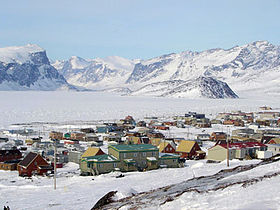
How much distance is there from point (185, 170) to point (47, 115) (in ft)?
287

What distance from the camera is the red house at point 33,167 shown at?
3778 centimetres

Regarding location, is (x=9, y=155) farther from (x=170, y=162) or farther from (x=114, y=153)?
(x=170, y=162)

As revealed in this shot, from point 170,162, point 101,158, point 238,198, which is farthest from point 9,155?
point 238,198

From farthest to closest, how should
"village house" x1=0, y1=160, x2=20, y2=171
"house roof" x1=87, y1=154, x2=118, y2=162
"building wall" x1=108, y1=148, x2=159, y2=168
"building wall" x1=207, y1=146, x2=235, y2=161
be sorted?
1. "village house" x1=0, y1=160, x2=20, y2=171
2. "building wall" x1=207, y1=146, x2=235, y2=161
3. "building wall" x1=108, y1=148, x2=159, y2=168
4. "house roof" x1=87, y1=154, x2=118, y2=162

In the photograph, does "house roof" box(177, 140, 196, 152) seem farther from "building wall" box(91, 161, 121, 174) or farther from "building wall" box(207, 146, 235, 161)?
"building wall" box(91, 161, 121, 174)

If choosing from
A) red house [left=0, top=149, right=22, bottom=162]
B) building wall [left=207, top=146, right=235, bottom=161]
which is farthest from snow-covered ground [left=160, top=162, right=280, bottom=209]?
red house [left=0, top=149, right=22, bottom=162]

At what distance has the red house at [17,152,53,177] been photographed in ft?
124

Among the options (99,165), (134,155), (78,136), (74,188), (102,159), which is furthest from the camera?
(78,136)

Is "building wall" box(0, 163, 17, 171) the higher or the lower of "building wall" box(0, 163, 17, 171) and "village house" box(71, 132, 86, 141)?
the lower

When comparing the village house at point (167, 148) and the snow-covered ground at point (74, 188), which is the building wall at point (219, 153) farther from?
the snow-covered ground at point (74, 188)

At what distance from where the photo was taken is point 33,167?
125ft

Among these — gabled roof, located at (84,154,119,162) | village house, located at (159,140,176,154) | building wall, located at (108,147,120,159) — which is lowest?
village house, located at (159,140,176,154)

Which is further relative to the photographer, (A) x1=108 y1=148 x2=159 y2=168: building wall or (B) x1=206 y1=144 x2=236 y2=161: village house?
(B) x1=206 y1=144 x2=236 y2=161: village house

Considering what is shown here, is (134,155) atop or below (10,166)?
atop
